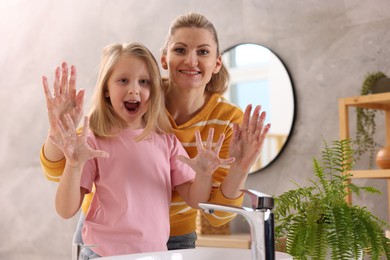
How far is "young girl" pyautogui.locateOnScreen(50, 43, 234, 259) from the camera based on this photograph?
1315 millimetres

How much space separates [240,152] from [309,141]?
1.95 meters

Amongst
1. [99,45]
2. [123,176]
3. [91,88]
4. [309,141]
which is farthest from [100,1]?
[123,176]

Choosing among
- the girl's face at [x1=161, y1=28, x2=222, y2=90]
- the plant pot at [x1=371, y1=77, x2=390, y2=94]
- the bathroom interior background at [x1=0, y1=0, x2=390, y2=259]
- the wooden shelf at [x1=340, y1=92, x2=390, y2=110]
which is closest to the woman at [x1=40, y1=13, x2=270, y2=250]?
the girl's face at [x1=161, y1=28, x2=222, y2=90]

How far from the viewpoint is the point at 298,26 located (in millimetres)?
3342

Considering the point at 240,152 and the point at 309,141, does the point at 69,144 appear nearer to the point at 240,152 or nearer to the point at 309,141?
the point at 240,152

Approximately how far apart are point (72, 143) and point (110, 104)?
0.25 meters

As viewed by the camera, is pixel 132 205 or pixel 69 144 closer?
pixel 69 144

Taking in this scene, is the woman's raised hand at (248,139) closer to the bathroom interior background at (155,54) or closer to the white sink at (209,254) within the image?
the white sink at (209,254)

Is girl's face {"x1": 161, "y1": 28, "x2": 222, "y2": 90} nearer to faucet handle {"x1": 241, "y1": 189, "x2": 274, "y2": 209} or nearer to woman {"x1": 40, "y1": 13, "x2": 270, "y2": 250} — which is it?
woman {"x1": 40, "y1": 13, "x2": 270, "y2": 250}

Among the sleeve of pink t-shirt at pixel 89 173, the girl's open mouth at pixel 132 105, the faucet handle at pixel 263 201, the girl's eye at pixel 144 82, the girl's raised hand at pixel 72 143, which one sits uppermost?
the girl's eye at pixel 144 82

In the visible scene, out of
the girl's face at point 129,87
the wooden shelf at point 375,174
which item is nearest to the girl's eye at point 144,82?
the girl's face at point 129,87

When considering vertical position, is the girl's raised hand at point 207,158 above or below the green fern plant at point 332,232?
above

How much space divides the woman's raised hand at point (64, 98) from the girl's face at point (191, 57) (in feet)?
1.16

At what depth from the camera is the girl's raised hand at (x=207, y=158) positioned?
4.32 ft
